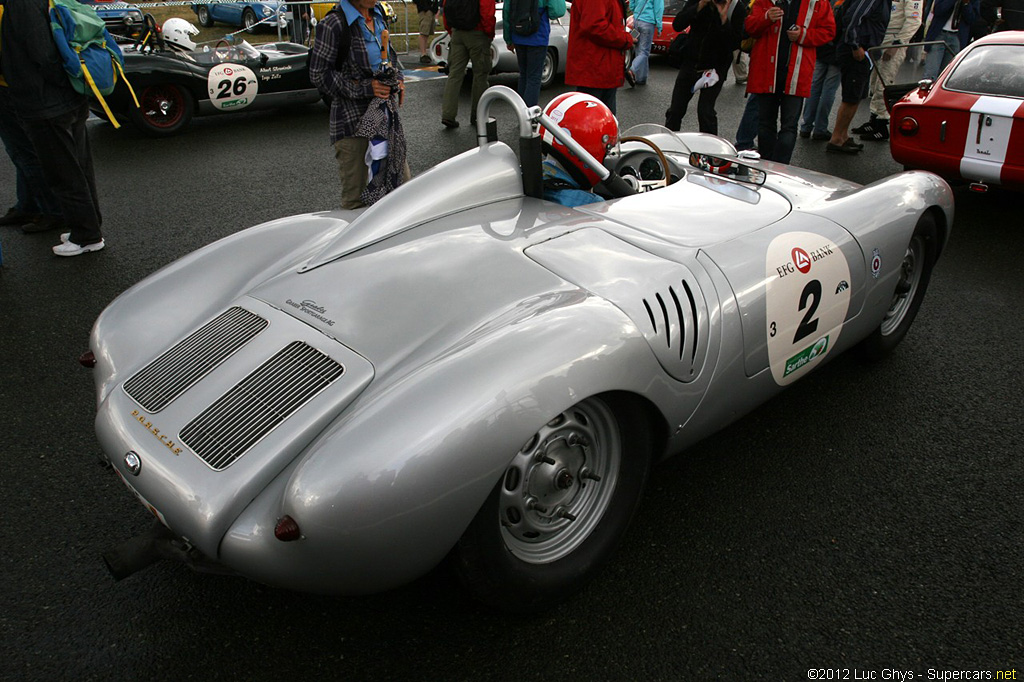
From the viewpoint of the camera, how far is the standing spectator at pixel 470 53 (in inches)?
297

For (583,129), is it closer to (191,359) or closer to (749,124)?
(191,359)

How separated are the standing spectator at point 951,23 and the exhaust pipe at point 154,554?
29.4 feet

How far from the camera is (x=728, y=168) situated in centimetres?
339

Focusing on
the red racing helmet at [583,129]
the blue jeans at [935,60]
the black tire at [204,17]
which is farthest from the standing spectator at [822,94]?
the black tire at [204,17]

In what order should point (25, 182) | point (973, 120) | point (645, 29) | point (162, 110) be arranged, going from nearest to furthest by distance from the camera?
1. point (25, 182)
2. point (973, 120)
3. point (162, 110)
4. point (645, 29)

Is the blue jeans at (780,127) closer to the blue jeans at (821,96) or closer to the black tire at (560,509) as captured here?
the blue jeans at (821,96)

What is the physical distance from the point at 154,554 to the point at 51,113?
3.57 m

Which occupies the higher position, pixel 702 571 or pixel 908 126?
pixel 908 126

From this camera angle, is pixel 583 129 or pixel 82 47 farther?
pixel 82 47

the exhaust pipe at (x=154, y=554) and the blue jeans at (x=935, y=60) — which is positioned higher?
the blue jeans at (x=935, y=60)

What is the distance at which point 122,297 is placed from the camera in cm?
266

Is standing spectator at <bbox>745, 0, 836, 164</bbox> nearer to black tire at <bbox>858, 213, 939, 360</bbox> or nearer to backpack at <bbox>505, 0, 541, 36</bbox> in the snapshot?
backpack at <bbox>505, 0, 541, 36</bbox>

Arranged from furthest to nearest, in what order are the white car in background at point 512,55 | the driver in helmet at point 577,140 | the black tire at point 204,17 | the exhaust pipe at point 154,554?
the black tire at point 204,17 → the white car in background at point 512,55 → the driver in helmet at point 577,140 → the exhaust pipe at point 154,554

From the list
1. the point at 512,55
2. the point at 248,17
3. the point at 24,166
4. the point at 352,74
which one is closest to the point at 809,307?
the point at 352,74
